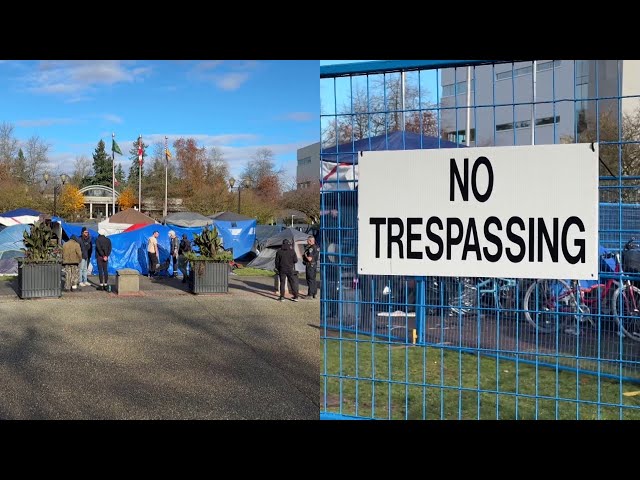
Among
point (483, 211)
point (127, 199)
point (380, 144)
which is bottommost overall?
point (483, 211)

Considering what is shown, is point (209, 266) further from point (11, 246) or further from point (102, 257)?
point (11, 246)

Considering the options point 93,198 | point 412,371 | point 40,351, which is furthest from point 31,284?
point 93,198

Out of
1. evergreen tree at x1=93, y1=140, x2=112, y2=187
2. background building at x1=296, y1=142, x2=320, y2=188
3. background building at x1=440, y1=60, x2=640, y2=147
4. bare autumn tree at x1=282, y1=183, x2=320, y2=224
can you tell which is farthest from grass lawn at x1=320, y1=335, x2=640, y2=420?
evergreen tree at x1=93, y1=140, x2=112, y2=187

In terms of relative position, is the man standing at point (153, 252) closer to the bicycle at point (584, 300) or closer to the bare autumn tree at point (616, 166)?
the bicycle at point (584, 300)

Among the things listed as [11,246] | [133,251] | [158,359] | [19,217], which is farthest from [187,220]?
[158,359]

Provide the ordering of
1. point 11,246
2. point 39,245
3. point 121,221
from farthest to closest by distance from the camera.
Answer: point 121,221, point 11,246, point 39,245

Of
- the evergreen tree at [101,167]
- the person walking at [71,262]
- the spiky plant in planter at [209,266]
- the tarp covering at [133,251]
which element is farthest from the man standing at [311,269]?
the evergreen tree at [101,167]

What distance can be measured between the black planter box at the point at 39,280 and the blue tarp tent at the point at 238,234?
918 cm

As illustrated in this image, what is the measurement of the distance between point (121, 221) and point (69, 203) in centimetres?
1309

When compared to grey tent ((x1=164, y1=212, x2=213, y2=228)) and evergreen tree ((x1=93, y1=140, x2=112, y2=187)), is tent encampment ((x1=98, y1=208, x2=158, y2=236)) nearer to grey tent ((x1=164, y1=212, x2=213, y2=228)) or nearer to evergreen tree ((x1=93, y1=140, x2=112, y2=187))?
grey tent ((x1=164, y1=212, x2=213, y2=228))

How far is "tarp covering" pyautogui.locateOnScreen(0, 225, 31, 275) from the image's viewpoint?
1836 centimetres

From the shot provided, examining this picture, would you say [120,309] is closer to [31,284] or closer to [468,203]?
[31,284]

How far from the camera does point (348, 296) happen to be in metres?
3.74

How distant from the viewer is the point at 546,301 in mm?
4141
